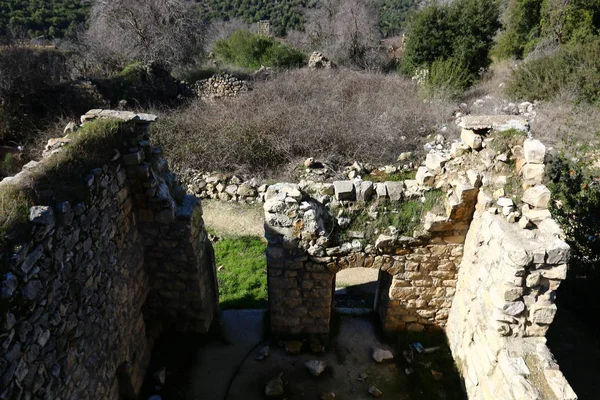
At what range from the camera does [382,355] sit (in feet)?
20.2

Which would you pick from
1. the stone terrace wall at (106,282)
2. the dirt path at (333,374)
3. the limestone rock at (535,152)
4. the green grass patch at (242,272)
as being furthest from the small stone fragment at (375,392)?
the limestone rock at (535,152)

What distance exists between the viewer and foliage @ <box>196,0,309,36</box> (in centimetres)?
3202

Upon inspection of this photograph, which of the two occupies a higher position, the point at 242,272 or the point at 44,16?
the point at 44,16

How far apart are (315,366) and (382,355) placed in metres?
1.03

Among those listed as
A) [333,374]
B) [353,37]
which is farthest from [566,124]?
[353,37]

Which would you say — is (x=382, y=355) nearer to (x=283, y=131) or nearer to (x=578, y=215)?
(x=578, y=215)

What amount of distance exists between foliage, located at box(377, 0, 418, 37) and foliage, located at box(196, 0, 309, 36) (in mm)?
6375

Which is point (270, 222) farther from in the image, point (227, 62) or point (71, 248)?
point (227, 62)

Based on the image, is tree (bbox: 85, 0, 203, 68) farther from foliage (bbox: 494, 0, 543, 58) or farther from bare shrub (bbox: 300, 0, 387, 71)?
foliage (bbox: 494, 0, 543, 58)

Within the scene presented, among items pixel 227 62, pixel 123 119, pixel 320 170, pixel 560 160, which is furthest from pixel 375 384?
pixel 227 62

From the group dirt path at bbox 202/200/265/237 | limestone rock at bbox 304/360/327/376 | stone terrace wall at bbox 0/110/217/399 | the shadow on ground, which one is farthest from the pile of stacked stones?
limestone rock at bbox 304/360/327/376

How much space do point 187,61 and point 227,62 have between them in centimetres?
439

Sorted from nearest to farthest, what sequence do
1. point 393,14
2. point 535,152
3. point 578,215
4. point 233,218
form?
point 535,152 < point 578,215 < point 233,218 < point 393,14

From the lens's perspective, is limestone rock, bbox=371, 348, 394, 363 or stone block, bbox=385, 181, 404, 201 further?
limestone rock, bbox=371, 348, 394, 363
